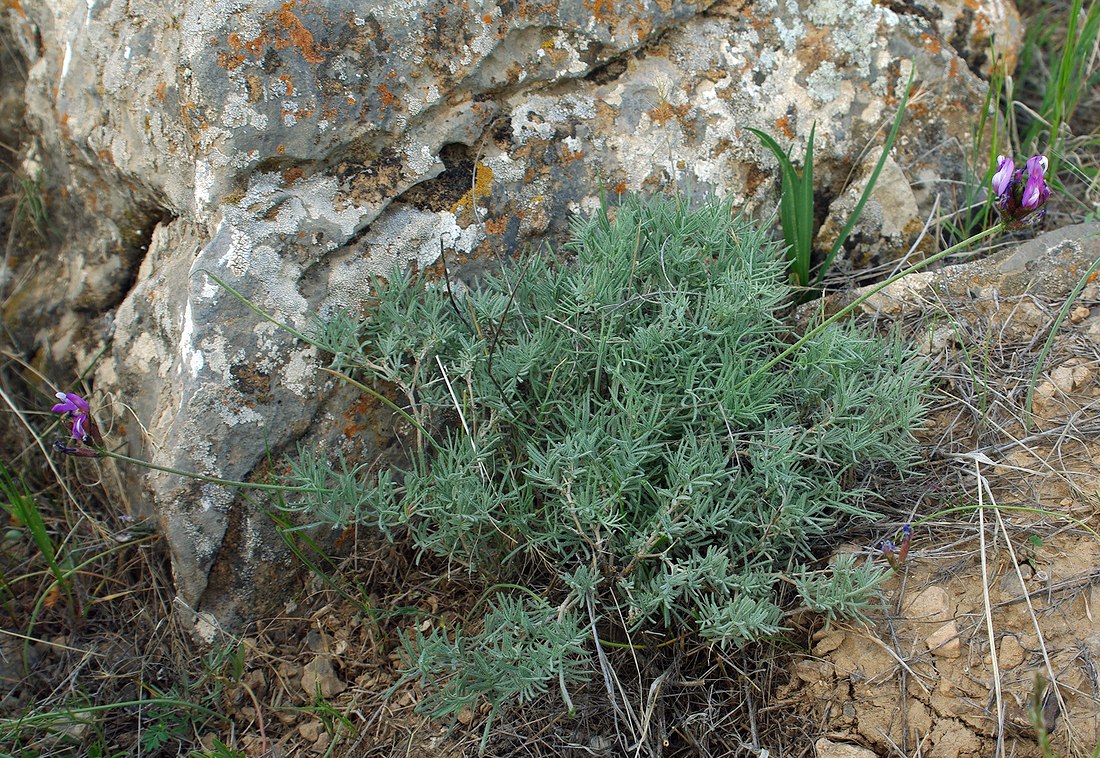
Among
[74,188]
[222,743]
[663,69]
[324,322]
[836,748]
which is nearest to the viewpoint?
[836,748]

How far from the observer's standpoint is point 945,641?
1.96 m

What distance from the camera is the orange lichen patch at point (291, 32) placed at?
228 cm

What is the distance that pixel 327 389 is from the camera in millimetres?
2365

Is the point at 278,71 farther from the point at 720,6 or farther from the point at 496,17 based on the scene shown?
the point at 720,6

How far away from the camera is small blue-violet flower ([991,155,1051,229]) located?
1.89 metres

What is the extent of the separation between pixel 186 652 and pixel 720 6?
7.99 ft

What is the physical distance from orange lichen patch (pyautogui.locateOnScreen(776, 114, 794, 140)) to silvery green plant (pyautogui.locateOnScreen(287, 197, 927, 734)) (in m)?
0.52

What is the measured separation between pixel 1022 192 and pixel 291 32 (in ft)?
5.82

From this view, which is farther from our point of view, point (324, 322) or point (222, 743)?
point (324, 322)

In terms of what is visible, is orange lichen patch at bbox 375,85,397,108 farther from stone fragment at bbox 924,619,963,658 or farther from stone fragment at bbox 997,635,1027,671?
stone fragment at bbox 997,635,1027,671

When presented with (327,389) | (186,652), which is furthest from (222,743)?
(327,389)

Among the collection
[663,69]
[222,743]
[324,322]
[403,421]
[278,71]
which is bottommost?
[222,743]

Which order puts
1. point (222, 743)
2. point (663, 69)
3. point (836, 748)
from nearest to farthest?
1. point (836, 748)
2. point (222, 743)
3. point (663, 69)

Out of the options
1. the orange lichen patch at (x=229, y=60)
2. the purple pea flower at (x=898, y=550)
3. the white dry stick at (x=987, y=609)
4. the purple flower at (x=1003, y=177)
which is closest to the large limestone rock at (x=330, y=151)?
the orange lichen patch at (x=229, y=60)
